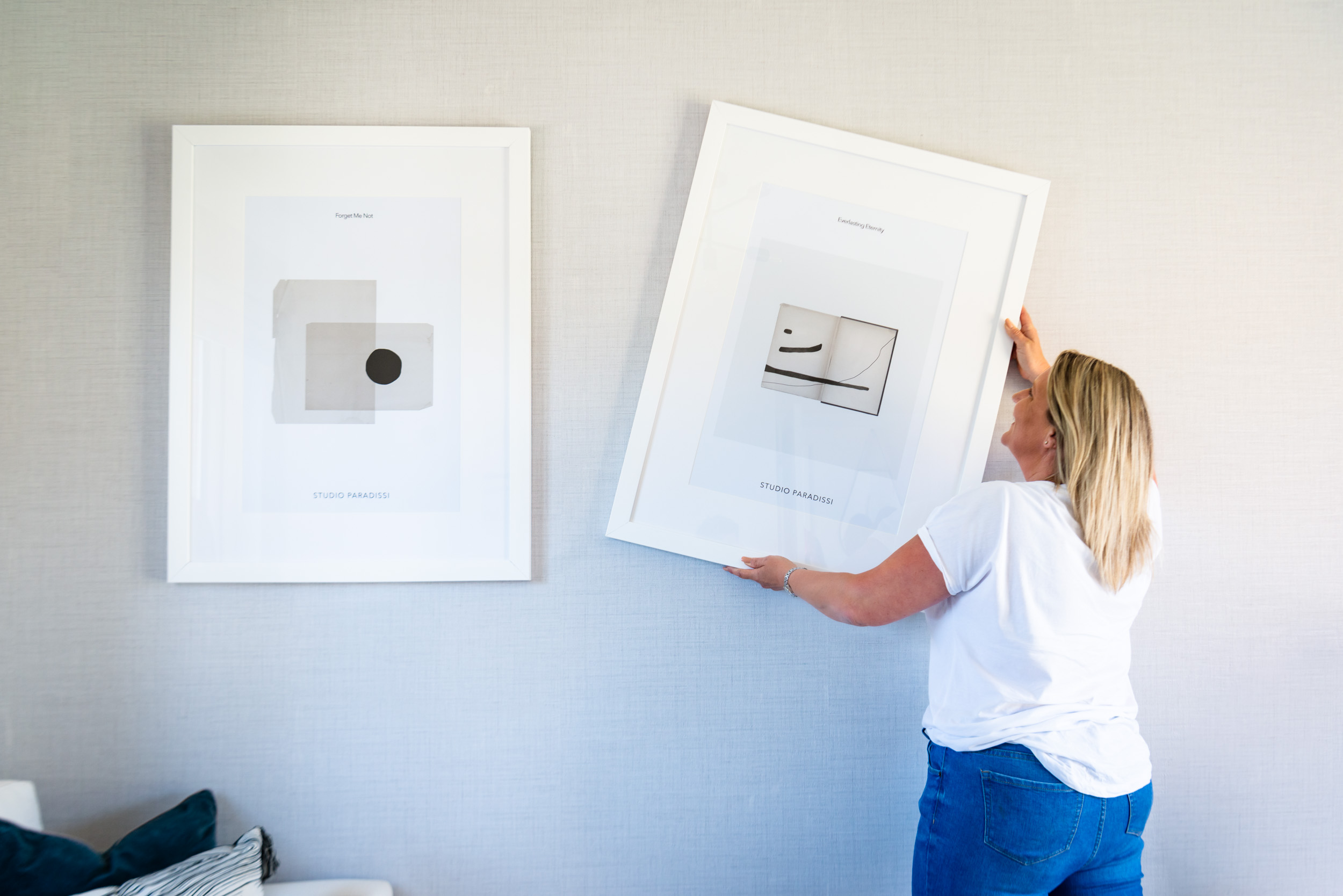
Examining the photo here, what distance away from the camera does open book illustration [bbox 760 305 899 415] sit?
5.17ft

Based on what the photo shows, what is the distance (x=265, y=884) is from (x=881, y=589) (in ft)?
4.50

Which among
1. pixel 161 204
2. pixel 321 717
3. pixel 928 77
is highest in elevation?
pixel 928 77

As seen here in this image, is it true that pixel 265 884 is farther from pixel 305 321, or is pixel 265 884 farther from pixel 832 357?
pixel 832 357

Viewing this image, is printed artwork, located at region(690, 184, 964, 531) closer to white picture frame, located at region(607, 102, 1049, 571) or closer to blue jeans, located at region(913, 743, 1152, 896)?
white picture frame, located at region(607, 102, 1049, 571)

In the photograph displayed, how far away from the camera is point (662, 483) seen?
1.57 metres

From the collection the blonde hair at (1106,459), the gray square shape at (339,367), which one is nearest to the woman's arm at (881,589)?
the blonde hair at (1106,459)

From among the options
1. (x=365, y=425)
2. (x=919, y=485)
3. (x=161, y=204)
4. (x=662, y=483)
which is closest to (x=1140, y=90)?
(x=919, y=485)

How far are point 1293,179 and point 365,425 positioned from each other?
6.89 ft

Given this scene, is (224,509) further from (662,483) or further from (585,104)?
(585,104)

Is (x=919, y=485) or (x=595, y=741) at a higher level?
(x=919, y=485)

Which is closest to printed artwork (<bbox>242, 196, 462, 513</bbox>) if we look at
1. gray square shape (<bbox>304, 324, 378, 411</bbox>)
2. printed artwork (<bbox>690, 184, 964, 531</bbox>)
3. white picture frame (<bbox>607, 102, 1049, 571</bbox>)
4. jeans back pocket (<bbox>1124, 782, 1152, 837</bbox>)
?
gray square shape (<bbox>304, 324, 378, 411</bbox>)

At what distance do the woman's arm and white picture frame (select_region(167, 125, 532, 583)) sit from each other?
59 cm

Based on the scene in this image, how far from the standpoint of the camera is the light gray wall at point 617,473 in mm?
1560

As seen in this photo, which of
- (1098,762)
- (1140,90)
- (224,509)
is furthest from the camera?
(1140,90)
